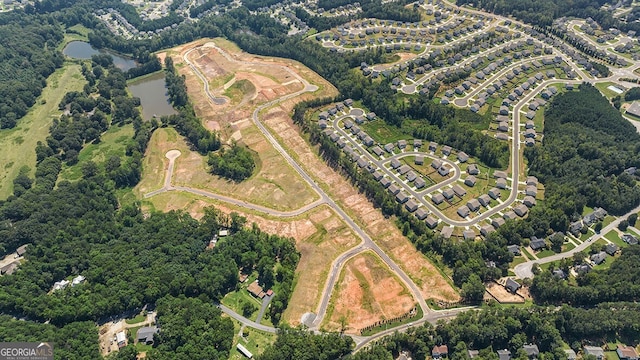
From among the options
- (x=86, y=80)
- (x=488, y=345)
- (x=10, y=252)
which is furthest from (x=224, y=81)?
(x=488, y=345)

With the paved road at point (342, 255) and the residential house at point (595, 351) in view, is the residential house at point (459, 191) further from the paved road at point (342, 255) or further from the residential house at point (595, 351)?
the residential house at point (595, 351)

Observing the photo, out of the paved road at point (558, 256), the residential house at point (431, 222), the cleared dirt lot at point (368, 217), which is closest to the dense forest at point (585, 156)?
the paved road at point (558, 256)

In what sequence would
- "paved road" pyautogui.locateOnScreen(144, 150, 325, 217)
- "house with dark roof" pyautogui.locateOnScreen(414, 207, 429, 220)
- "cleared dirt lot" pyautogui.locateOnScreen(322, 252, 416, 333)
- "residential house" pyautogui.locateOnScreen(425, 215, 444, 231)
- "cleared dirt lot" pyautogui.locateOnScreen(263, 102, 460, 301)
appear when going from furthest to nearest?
"paved road" pyautogui.locateOnScreen(144, 150, 325, 217) < "house with dark roof" pyautogui.locateOnScreen(414, 207, 429, 220) < "residential house" pyautogui.locateOnScreen(425, 215, 444, 231) < "cleared dirt lot" pyautogui.locateOnScreen(263, 102, 460, 301) < "cleared dirt lot" pyautogui.locateOnScreen(322, 252, 416, 333)

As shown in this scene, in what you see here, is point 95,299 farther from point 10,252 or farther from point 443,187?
point 443,187

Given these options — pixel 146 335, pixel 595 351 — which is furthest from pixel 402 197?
pixel 146 335

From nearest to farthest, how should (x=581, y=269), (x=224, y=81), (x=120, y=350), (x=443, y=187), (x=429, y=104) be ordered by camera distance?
(x=120, y=350) → (x=581, y=269) → (x=443, y=187) → (x=429, y=104) → (x=224, y=81)

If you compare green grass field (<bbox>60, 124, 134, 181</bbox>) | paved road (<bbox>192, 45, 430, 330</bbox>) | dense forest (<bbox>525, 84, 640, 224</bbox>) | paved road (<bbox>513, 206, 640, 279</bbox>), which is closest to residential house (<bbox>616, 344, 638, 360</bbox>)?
paved road (<bbox>513, 206, 640, 279</bbox>)

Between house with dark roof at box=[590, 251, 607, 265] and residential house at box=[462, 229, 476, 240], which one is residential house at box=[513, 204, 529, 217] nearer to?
residential house at box=[462, 229, 476, 240]
